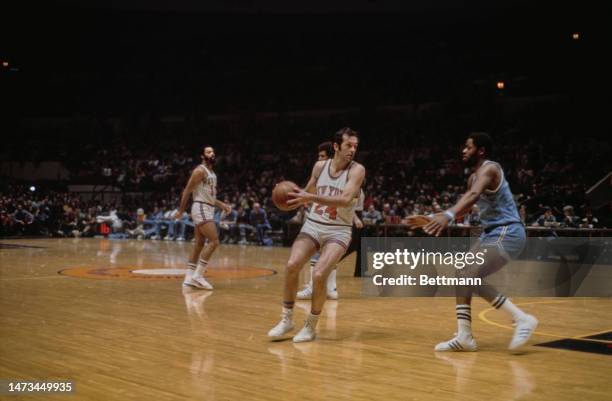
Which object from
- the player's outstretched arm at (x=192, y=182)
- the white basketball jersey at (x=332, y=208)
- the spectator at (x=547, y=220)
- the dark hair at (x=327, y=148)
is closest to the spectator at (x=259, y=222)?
the spectator at (x=547, y=220)

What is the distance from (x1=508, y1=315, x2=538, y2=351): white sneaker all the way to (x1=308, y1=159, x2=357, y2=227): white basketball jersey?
5.07 feet

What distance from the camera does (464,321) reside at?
4.95 metres

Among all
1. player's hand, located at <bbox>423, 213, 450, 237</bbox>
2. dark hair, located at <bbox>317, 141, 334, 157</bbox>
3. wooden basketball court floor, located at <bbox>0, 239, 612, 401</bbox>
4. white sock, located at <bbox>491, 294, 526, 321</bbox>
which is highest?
dark hair, located at <bbox>317, 141, 334, 157</bbox>

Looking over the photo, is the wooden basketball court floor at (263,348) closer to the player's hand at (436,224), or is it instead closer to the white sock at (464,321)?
the white sock at (464,321)

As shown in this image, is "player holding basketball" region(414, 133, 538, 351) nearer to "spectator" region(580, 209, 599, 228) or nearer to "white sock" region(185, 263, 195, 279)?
"white sock" region(185, 263, 195, 279)

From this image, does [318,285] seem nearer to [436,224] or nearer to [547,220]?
[436,224]

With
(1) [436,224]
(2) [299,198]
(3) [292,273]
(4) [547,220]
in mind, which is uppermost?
(4) [547,220]

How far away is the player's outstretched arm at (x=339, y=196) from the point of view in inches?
197

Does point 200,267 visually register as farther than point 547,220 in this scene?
No

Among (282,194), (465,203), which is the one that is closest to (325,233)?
(282,194)

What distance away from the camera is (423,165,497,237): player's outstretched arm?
14.5ft

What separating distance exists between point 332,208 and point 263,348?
1249mm

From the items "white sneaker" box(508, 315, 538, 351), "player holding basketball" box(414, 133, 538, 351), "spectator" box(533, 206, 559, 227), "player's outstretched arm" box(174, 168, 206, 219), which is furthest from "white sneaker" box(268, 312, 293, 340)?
"spectator" box(533, 206, 559, 227)

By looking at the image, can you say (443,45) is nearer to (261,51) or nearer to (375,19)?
(375,19)
